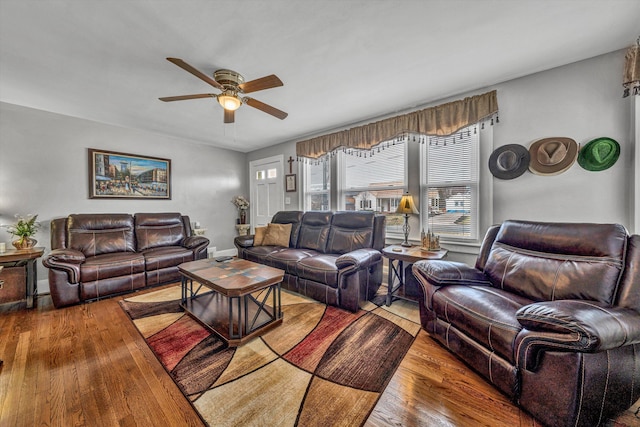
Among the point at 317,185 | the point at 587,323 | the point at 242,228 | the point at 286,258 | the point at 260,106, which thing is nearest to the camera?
the point at 587,323

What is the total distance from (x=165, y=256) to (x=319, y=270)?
2252 mm

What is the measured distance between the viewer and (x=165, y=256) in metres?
3.27

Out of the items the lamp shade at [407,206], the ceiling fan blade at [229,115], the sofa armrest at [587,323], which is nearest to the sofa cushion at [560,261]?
the sofa armrest at [587,323]

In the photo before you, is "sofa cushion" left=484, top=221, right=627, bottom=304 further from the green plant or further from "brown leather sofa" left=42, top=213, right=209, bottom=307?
the green plant

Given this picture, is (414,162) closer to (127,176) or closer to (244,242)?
(244,242)

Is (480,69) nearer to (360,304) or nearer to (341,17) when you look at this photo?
(341,17)

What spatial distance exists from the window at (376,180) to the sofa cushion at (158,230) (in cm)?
277

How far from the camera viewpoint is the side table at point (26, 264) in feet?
8.16

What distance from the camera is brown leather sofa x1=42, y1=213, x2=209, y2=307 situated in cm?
260

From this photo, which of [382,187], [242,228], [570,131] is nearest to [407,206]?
[382,187]

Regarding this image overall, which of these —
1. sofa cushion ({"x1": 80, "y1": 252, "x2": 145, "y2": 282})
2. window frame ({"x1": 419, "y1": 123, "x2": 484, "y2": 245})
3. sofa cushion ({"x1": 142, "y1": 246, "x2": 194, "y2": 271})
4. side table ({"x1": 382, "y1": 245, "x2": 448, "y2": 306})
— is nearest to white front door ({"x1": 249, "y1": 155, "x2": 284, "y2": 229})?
sofa cushion ({"x1": 142, "y1": 246, "x2": 194, "y2": 271})

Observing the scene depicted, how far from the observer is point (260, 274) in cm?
218

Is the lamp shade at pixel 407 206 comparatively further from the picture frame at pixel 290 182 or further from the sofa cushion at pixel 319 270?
the picture frame at pixel 290 182

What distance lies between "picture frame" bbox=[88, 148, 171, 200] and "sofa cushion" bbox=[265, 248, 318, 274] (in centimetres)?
264
